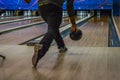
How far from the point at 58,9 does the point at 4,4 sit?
1051 cm

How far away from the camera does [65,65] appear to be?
2.89 metres

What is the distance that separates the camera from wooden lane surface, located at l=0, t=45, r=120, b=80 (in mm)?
2465

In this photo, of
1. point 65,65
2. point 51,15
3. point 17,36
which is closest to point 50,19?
point 51,15

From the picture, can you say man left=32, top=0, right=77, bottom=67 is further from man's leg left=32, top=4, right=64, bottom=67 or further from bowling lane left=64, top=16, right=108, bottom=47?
bowling lane left=64, top=16, right=108, bottom=47

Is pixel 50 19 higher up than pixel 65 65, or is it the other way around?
pixel 50 19

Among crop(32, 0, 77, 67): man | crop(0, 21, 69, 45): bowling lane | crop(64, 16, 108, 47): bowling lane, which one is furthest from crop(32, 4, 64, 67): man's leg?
crop(0, 21, 69, 45): bowling lane

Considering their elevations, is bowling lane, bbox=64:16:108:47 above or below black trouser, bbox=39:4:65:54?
below

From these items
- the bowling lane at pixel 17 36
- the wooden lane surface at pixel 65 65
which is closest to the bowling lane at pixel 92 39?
the wooden lane surface at pixel 65 65

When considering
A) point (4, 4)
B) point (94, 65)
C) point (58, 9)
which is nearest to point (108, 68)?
point (94, 65)

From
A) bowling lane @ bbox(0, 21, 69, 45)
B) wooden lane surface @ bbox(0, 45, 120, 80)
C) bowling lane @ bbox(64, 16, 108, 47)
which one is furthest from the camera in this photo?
bowling lane @ bbox(0, 21, 69, 45)

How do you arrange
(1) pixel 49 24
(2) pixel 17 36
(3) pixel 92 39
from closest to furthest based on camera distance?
1. (1) pixel 49 24
2. (3) pixel 92 39
3. (2) pixel 17 36

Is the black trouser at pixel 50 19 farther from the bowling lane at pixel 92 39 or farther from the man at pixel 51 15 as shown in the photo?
the bowling lane at pixel 92 39

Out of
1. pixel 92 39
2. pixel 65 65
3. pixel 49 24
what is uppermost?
pixel 49 24

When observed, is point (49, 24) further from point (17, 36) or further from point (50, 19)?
point (17, 36)
